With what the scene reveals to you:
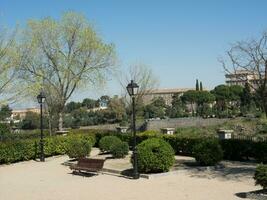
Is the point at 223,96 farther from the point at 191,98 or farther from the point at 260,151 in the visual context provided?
the point at 260,151

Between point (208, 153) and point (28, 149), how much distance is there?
34.0 ft

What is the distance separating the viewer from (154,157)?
1684cm

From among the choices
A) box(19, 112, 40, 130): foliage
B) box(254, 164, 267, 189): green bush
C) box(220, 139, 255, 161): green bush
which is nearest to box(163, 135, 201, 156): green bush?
box(220, 139, 255, 161): green bush

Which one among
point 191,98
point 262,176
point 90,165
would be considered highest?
A: point 191,98

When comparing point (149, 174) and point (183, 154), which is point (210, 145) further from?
point (183, 154)

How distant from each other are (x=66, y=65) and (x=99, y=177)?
21.6m

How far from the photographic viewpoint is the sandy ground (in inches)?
520

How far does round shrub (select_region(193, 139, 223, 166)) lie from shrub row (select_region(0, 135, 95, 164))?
7.60 m

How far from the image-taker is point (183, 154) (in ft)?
77.8

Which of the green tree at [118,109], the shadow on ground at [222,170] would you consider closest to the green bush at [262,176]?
the shadow on ground at [222,170]

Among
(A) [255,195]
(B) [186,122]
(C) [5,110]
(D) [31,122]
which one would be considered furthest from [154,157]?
(D) [31,122]

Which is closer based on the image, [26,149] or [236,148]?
[236,148]

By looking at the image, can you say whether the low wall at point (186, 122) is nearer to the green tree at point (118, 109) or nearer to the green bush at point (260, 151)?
the green tree at point (118, 109)

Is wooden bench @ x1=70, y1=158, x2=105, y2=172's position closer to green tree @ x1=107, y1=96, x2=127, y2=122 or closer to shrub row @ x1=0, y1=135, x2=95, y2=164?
shrub row @ x1=0, y1=135, x2=95, y2=164
